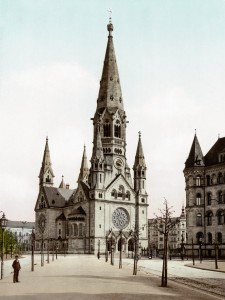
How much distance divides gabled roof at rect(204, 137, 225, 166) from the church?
29.4 meters

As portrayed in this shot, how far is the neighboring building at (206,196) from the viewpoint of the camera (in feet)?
281

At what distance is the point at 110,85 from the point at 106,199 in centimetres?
3009

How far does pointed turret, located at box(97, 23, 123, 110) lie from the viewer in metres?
128

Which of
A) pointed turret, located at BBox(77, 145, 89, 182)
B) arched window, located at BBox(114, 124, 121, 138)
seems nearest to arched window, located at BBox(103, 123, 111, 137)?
arched window, located at BBox(114, 124, 121, 138)

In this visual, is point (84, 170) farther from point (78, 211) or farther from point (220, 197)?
point (220, 197)

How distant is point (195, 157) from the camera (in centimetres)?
9100

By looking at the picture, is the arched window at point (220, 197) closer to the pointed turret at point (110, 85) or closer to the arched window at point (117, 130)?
the arched window at point (117, 130)

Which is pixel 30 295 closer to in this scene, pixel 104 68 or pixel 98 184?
pixel 98 184

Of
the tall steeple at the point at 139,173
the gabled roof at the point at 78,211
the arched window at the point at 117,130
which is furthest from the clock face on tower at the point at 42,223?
the arched window at the point at 117,130

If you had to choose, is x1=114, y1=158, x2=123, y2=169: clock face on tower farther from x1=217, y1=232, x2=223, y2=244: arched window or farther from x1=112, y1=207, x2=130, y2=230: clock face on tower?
x1=217, y1=232, x2=223, y2=244: arched window

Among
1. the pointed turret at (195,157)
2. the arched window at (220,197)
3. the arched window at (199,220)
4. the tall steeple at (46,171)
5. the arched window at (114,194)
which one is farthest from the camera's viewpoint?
the tall steeple at (46,171)

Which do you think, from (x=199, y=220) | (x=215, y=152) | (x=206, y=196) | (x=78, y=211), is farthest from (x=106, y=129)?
(x=199, y=220)

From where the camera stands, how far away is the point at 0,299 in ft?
67.2

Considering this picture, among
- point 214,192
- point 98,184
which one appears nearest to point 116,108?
point 98,184
